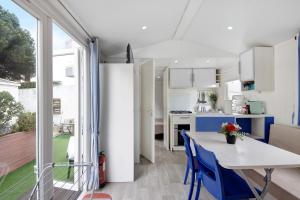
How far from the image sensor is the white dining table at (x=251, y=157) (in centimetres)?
184

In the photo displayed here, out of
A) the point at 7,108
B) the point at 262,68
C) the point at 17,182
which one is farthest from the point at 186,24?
the point at 17,182

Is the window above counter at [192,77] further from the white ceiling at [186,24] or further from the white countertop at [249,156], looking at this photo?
the white countertop at [249,156]

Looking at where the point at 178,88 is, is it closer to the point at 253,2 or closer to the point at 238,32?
the point at 238,32

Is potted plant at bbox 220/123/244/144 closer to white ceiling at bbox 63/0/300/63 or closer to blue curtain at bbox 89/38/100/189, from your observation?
white ceiling at bbox 63/0/300/63

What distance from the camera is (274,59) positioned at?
3793 mm

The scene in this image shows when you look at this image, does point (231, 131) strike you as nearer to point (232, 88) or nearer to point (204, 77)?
point (232, 88)

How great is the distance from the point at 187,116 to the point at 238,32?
232 cm

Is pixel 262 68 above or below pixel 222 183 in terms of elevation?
above

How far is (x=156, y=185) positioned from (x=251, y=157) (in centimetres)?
165

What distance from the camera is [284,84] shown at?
351 centimetres

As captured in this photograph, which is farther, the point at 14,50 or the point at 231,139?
the point at 231,139

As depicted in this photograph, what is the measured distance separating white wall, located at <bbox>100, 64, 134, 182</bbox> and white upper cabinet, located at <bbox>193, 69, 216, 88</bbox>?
2.93 m

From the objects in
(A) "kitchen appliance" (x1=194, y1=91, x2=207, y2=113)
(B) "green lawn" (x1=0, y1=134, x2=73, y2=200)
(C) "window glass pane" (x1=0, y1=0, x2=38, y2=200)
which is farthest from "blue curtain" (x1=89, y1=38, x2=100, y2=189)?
(A) "kitchen appliance" (x1=194, y1=91, x2=207, y2=113)

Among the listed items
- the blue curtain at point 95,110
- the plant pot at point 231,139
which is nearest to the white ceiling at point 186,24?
the blue curtain at point 95,110
